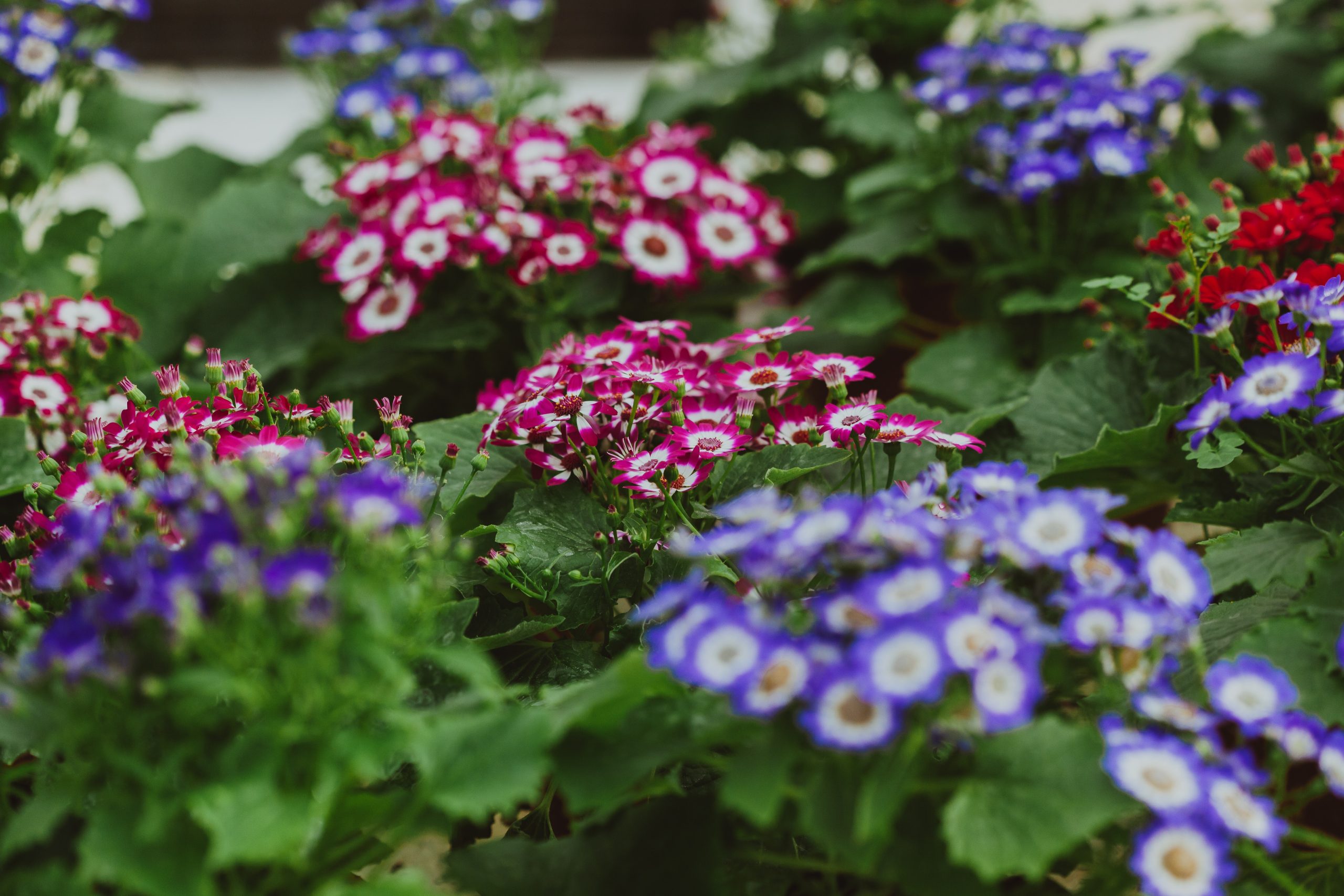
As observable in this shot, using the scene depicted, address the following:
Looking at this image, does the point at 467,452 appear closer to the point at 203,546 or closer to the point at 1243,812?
the point at 203,546

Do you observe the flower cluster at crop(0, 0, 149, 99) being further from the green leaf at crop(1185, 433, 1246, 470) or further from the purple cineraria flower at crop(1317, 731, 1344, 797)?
the purple cineraria flower at crop(1317, 731, 1344, 797)

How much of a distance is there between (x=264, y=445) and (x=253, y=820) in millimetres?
352

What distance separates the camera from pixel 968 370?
56.9 inches

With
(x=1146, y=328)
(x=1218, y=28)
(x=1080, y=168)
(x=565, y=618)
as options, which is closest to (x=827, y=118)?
(x=1080, y=168)

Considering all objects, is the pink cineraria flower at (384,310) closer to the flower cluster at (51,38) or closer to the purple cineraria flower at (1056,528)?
the flower cluster at (51,38)

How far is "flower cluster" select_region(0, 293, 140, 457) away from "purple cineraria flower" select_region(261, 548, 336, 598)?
0.58 metres

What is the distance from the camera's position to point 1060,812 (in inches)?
23.9

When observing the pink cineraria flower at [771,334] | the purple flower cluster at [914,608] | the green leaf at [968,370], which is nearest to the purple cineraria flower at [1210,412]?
the purple flower cluster at [914,608]

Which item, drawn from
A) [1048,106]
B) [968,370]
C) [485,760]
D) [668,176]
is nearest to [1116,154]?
[1048,106]

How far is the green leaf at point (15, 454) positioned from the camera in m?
1.14

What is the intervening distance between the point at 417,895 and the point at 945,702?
313mm

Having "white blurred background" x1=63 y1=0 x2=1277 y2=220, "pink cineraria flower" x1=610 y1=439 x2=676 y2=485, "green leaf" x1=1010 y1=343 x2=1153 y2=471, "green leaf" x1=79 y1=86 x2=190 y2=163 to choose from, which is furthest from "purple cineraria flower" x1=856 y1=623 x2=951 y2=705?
"white blurred background" x1=63 y1=0 x2=1277 y2=220

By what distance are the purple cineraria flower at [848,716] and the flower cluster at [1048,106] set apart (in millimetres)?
982

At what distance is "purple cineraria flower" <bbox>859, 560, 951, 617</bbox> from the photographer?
584mm
